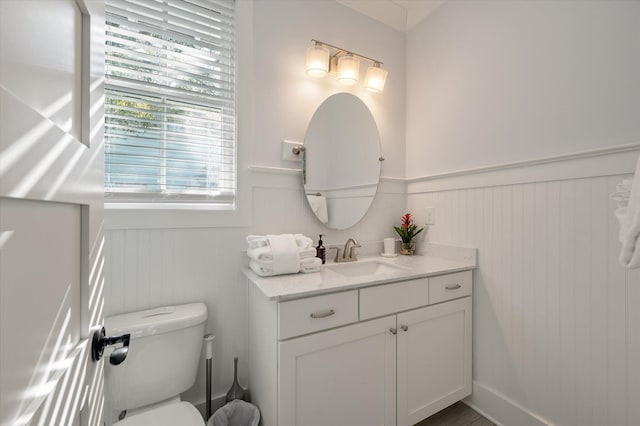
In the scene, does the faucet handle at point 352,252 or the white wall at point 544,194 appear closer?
the white wall at point 544,194

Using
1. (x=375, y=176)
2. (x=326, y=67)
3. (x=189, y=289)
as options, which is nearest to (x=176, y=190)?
(x=189, y=289)

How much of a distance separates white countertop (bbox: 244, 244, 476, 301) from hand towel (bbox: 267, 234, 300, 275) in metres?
0.04

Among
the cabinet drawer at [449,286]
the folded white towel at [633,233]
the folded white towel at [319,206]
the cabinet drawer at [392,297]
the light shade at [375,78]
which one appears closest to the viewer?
the folded white towel at [633,233]

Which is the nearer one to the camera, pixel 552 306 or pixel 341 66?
pixel 552 306

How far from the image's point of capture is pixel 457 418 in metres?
1.55

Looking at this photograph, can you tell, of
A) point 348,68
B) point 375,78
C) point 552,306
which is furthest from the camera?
point 375,78

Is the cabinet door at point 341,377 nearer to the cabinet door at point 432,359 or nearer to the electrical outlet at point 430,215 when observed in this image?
the cabinet door at point 432,359

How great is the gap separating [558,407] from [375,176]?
1.55 metres

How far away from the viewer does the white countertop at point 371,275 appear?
1118mm

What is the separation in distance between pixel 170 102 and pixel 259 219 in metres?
0.76

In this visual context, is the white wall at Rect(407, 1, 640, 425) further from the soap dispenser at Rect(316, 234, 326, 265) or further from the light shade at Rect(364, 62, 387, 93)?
the soap dispenser at Rect(316, 234, 326, 265)

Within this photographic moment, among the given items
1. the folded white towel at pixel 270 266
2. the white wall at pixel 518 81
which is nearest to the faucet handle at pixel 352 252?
the folded white towel at pixel 270 266

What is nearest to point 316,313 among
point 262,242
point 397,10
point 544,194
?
point 262,242

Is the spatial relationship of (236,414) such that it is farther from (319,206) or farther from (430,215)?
(430,215)
